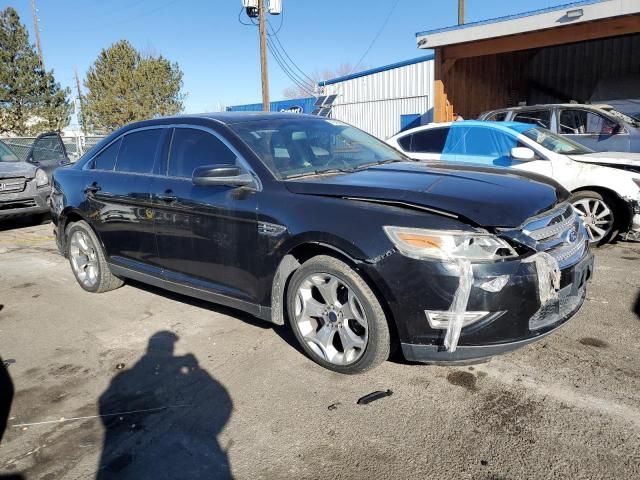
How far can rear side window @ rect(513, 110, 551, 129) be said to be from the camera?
29.9 ft

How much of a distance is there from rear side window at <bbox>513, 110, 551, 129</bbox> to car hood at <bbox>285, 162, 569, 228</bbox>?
6077 millimetres

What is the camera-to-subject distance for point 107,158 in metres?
4.87

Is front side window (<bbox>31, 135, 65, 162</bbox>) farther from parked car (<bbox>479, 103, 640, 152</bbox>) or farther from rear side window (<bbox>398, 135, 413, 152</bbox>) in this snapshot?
parked car (<bbox>479, 103, 640, 152</bbox>)

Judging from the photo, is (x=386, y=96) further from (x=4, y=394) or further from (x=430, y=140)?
(x=4, y=394)

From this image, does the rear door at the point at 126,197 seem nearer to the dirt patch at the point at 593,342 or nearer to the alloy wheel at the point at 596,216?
the dirt patch at the point at 593,342

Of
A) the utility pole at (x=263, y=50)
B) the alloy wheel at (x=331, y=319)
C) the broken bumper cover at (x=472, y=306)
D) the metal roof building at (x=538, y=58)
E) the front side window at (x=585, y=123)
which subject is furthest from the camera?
the utility pole at (x=263, y=50)

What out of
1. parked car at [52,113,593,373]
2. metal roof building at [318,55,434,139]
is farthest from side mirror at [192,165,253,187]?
metal roof building at [318,55,434,139]

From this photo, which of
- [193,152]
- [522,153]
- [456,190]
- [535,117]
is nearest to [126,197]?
[193,152]

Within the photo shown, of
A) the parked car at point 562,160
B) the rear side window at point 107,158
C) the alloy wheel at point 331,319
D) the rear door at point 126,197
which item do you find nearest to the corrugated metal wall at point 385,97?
the parked car at point 562,160

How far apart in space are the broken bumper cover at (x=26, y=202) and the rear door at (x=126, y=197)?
4.64m

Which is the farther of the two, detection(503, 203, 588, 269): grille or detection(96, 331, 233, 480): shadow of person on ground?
detection(503, 203, 588, 269): grille

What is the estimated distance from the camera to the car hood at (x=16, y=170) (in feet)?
28.3

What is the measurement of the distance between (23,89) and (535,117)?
2356 centimetres

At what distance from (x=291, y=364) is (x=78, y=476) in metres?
1.41
